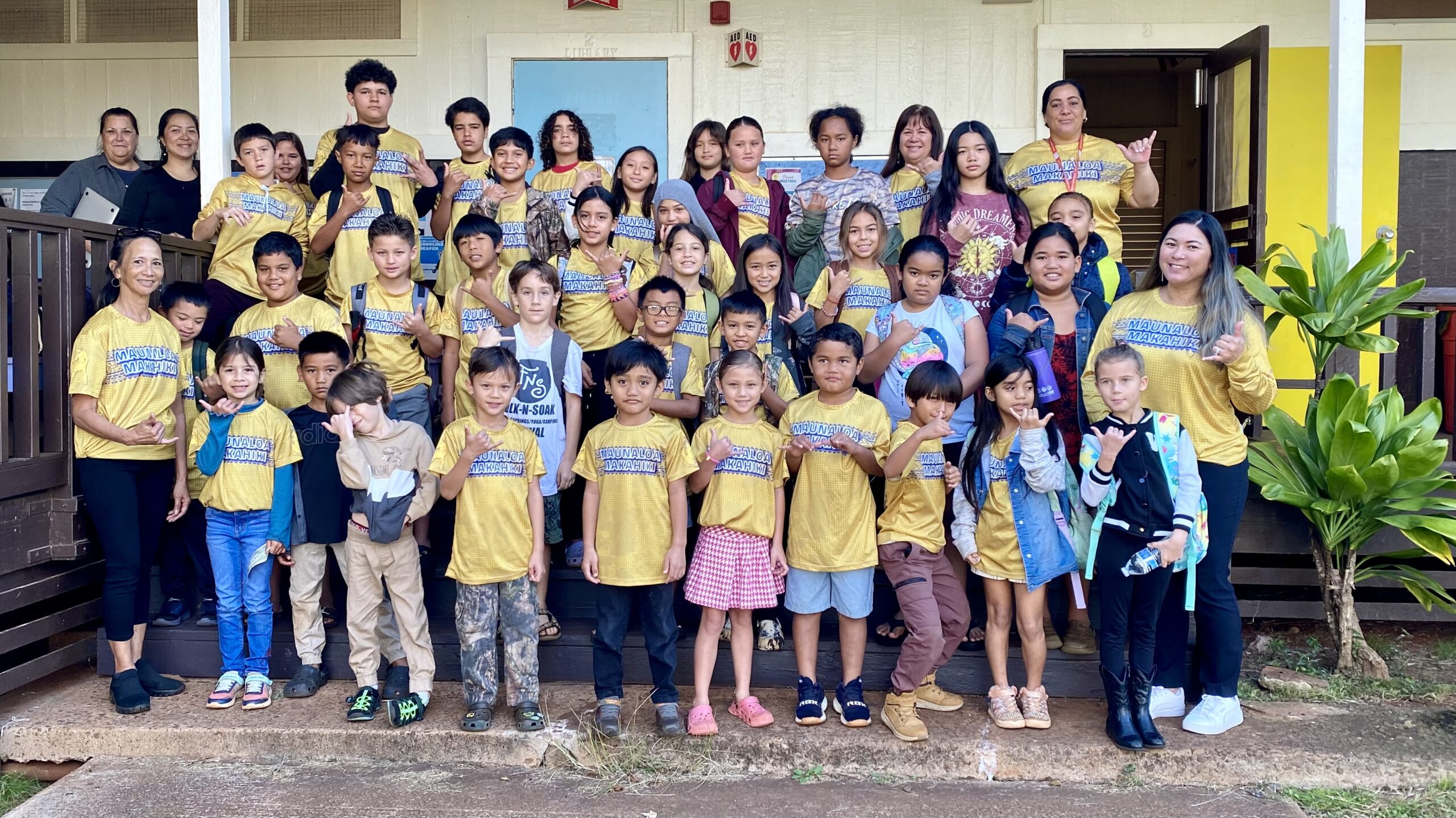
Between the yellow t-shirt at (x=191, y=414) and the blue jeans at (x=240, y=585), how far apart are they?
0.32 m

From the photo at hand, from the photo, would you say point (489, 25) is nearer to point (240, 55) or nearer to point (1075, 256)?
point (240, 55)

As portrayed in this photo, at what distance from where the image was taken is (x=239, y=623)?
13.9 feet

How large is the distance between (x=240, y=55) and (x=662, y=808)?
239 inches

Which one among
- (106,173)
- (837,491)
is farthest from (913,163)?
(106,173)

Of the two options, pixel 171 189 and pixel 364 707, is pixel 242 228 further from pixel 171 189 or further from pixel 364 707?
pixel 364 707

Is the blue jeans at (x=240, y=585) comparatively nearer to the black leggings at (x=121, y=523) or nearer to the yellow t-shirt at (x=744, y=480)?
the black leggings at (x=121, y=523)

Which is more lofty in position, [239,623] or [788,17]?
[788,17]

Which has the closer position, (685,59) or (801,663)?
(801,663)

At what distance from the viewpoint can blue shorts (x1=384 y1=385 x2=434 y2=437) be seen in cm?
457

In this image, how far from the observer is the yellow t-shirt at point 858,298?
450cm

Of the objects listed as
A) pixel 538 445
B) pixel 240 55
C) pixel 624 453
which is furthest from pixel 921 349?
pixel 240 55

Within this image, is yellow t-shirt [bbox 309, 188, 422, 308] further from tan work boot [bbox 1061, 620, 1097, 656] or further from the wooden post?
tan work boot [bbox 1061, 620, 1097, 656]

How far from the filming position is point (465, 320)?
15.1 ft

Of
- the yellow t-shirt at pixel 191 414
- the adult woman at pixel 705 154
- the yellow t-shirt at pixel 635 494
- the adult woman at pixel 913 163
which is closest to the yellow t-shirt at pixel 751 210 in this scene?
the adult woman at pixel 705 154
